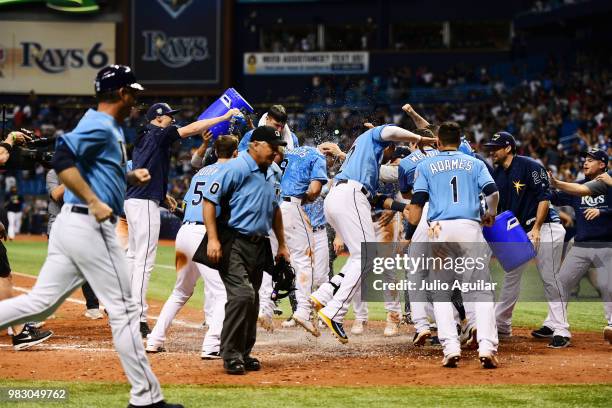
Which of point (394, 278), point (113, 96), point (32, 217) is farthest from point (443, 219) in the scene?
point (32, 217)

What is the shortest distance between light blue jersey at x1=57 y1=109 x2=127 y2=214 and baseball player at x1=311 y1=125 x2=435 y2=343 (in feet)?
10.7

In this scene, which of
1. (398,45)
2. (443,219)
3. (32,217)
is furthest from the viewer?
(398,45)

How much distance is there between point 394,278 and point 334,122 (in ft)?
77.2

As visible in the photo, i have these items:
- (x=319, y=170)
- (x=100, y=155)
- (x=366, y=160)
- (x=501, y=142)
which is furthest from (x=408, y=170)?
(x=100, y=155)

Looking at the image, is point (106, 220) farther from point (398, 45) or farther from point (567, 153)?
→ point (398, 45)

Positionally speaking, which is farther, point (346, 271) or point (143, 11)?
point (143, 11)

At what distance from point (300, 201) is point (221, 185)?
2930mm

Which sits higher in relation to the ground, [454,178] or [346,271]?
[454,178]

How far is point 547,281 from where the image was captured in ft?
31.8

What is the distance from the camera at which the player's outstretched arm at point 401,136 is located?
8609 millimetres

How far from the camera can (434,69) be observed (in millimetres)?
38656

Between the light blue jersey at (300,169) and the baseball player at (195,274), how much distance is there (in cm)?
172

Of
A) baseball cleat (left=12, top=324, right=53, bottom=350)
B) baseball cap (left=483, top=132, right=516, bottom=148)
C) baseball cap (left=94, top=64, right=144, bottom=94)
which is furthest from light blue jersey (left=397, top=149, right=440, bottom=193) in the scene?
baseball cap (left=94, top=64, right=144, bottom=94)

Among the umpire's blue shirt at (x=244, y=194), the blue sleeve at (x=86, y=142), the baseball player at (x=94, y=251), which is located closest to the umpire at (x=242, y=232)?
the umpire's blue shirt at (x=244, y=194)
